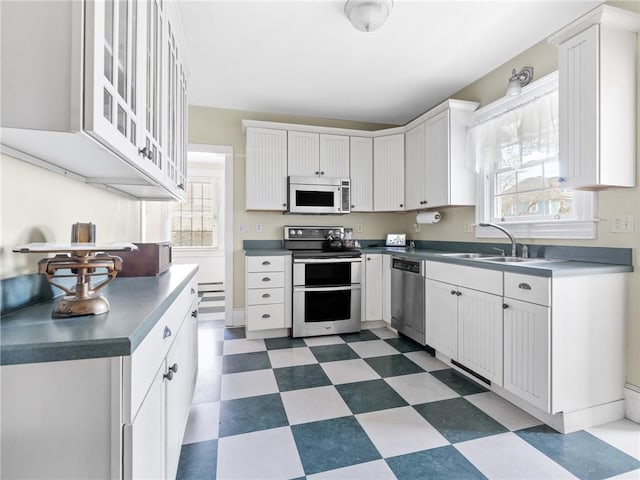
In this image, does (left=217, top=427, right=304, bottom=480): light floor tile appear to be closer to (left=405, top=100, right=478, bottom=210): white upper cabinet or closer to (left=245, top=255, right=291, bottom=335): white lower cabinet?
(left=245, top=255, right=291, bottom=335): white lower cabinet

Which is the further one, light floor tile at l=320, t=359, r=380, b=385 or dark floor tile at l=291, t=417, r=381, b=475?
light floor tile at l=320, t=359, r=380, b=385

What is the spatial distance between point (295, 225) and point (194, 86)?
5.83ft

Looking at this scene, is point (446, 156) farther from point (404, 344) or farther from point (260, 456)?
point (260, 456)

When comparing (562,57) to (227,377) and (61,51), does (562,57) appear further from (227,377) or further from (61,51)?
(227,377)

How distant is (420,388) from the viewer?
2215 mm

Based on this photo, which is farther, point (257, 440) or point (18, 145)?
point (257, 440)

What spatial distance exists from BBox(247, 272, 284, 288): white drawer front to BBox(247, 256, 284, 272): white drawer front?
0.04m

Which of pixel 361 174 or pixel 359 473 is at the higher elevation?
pixel 361 174

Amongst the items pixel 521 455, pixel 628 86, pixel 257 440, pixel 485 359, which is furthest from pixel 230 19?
pixel 521 455

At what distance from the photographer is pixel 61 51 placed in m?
0.77

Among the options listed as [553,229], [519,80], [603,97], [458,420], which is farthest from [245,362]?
[519,80]

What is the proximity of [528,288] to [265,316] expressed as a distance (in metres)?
2.30

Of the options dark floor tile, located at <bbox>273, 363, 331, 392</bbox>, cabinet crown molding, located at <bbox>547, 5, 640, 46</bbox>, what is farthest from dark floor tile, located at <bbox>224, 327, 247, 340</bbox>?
cabinet crown molding, located at <bbox>547, 5, 640, 46</bbox>

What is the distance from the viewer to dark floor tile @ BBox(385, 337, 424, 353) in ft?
9.75
